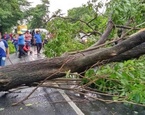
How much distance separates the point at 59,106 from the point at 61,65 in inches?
32.2

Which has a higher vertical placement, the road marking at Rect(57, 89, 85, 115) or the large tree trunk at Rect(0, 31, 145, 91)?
the large tree trunk at Rect(0, 31, 145, 91)

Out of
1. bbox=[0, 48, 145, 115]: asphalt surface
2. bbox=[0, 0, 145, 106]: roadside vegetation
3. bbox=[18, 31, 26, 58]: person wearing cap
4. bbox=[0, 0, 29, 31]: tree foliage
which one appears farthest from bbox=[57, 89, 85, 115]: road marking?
bbox=[0, 0, 29, 31]: tree foliage

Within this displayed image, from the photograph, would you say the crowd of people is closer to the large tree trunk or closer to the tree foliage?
the large tree trunk

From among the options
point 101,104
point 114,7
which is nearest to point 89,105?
point 101,104

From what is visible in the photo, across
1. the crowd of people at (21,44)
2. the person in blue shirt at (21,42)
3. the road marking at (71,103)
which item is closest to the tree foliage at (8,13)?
the crowd of people at (21,44)

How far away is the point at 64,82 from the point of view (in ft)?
21.8

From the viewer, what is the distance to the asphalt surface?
5.63m

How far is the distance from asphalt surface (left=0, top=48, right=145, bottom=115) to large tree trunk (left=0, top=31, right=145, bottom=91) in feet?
1.63

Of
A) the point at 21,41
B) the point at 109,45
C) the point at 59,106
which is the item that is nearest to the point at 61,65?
the point at 59,106

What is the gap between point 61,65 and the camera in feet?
19.5

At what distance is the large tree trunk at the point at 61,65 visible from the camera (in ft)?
18.6

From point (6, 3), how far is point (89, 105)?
25572mm

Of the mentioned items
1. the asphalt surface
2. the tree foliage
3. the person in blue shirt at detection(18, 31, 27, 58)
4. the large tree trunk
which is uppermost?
the tree foliage

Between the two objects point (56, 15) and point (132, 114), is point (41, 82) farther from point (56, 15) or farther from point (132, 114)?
point (56, 15)
